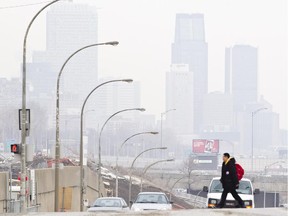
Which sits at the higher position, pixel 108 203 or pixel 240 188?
pixel 240 188

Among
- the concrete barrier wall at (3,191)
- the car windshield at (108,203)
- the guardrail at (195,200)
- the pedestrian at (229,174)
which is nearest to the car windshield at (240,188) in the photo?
the car windshield at (108,203)

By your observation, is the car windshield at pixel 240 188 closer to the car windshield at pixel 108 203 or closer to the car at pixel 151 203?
the car at pixel 151 203

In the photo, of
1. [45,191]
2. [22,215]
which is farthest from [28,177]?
[22,215]

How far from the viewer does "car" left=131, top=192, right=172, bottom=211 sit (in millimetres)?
42438

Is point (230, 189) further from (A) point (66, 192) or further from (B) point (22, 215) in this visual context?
(A) point (66, 192)

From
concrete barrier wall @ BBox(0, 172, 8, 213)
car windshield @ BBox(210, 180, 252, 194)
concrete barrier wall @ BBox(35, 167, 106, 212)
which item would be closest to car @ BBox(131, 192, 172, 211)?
car windshield @ BBox(210, 180, 252, 194)

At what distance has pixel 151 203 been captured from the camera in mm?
43531

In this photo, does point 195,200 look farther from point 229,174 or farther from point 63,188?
point 229,174

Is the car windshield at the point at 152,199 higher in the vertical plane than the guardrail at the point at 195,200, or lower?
higher

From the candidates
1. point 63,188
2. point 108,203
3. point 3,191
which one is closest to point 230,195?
point 108,203

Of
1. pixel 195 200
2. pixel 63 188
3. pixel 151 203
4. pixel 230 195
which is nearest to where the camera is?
pixel 151 203

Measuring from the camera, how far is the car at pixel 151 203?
42438 mm

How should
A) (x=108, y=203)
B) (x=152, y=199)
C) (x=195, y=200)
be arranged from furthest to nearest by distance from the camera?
Result: (x=195, y=200) → (x=152, y=199) → (x=108, y=203)

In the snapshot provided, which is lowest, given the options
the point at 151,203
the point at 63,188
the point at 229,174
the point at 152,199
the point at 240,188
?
the point at 63,188
